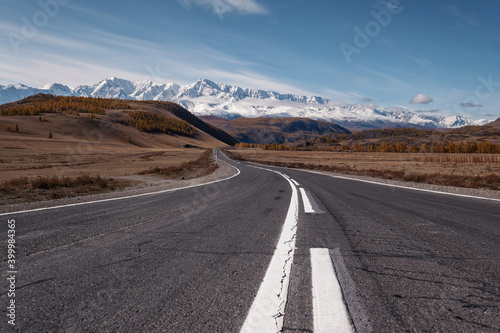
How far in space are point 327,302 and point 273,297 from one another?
43 centimetres

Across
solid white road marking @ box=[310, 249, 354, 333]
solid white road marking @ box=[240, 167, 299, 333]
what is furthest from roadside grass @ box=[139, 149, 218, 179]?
solid white road marking @ box=[310, 249, 354, 333]

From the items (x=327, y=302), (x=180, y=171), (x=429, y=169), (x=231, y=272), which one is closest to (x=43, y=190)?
(x=231, y=272)

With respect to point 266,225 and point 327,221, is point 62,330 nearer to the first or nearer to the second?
point 266,225

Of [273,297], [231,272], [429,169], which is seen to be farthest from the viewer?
[429,169]

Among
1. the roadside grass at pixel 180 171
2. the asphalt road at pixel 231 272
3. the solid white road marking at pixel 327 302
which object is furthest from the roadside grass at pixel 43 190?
the solid white road marking at pixel 327 302

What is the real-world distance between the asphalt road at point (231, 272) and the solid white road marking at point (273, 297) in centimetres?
3

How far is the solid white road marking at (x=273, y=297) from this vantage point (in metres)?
1.85

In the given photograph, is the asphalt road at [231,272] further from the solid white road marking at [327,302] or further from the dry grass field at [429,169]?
the dry grass field at [429,169]

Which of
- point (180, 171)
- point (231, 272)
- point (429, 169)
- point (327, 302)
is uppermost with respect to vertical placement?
point (429, 169)

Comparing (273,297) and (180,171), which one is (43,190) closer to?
(273,297)

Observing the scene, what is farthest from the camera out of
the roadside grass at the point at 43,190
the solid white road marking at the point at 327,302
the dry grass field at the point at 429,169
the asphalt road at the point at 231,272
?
the dry grass field at the point at 429,169

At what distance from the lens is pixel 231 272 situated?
2805 mm

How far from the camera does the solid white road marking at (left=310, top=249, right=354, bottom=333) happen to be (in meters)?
1.81

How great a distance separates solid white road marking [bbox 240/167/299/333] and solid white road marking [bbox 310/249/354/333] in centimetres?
25
